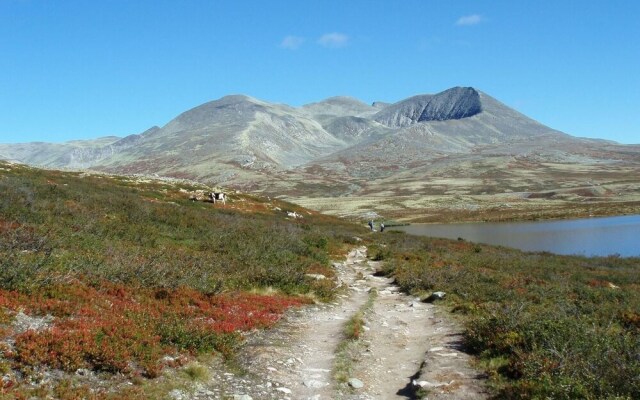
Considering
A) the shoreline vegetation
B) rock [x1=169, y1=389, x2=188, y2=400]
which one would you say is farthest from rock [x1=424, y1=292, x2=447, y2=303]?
rock [x1=169, y1=389, x2=188, y2=400]

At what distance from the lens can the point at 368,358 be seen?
12.9 m

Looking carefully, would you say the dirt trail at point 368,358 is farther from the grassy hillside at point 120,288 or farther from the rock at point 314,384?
the grassy hillside at point 120,288

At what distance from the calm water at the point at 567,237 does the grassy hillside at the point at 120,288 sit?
44952mm

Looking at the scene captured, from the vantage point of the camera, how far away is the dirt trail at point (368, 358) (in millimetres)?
10344

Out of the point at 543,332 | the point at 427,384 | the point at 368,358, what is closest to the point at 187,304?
the point at 368,358

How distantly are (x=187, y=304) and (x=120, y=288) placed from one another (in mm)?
2093

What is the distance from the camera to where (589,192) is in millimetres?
164875

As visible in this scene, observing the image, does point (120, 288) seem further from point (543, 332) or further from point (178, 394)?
point (543, 332)

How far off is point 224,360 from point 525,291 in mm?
15421

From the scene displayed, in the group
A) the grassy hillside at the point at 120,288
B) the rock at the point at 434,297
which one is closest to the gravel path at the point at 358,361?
the grassy hillside at the point at 120,288

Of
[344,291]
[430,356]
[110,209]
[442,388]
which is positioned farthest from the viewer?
[110,209]

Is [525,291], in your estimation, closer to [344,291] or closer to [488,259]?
[344,291]

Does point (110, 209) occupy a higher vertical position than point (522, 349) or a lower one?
higher

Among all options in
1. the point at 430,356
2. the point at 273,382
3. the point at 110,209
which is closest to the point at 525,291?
the point at 430,356
